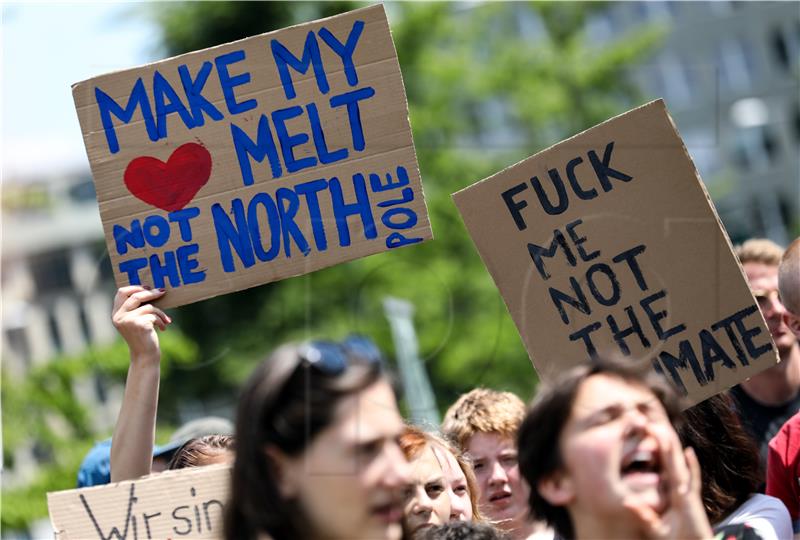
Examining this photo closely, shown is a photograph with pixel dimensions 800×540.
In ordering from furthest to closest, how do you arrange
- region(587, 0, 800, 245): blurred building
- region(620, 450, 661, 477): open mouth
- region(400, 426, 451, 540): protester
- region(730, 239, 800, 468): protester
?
1. region(587, 0, 800, 245): blurred building
2. region(730, 239, 800, 468): protester
3. region(400, 426, 451, 540): protester
4. region(620, 450, 661, 477): open mouth

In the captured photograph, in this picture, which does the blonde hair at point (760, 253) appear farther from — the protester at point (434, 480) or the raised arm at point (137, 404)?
the raised arm at point (137, 404)

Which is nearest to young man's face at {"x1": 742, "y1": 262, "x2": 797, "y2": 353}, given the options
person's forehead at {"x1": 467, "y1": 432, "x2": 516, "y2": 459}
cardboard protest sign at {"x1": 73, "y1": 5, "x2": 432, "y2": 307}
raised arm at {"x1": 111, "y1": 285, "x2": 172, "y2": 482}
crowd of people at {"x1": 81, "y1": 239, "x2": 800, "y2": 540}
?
person's forehead at {"x1": 467, "y1": 432, "x2": 516, "y2": 459}

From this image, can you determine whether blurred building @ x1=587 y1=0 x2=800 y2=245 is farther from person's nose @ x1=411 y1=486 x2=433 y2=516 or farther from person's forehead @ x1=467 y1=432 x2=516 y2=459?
person's nose @ x1=411 y1=486 x2=433 y2=516

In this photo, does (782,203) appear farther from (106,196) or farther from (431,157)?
(106,196)

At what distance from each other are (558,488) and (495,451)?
45.5 inches

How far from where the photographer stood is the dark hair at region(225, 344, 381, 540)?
1.85 meters

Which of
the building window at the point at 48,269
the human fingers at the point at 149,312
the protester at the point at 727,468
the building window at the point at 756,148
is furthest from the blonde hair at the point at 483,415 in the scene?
the building window at the point at 48,269

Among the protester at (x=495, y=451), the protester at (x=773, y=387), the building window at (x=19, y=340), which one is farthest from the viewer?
the building window at (x=19, y=340)

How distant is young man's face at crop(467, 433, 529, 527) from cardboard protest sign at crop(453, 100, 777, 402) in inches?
21.5

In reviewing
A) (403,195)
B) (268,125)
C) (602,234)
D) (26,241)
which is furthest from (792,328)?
(26,241)

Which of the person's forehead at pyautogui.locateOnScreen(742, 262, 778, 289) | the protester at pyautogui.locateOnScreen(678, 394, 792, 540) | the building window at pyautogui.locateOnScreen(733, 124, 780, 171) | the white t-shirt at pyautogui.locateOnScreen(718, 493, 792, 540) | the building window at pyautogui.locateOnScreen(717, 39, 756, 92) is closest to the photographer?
the white t-shirt at pyautogui.locateOnScreen(718, 493, 792, 540)

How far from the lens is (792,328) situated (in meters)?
3.01

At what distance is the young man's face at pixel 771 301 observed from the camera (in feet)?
11.9

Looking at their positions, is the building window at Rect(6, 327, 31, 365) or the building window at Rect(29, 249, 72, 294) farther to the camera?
the building window at Rect(29, 249, 72, 294)
